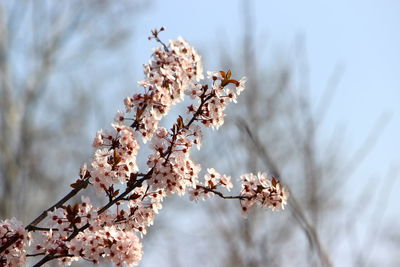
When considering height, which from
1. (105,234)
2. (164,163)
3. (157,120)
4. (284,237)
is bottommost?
(105,234)

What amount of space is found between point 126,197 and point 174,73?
480mm

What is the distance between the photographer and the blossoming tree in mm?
1789

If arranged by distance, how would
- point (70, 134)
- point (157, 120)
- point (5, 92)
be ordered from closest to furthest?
point (157, 120) → point (5, 92) → point (70, 134)

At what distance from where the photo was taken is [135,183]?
1840mm

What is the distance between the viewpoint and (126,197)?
1.93 metres

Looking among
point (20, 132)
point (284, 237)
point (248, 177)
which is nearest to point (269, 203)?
point (248, 177)

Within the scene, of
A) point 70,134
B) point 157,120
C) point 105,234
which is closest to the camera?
point 105,234

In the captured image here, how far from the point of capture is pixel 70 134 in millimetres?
12836

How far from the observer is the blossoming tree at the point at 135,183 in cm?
179

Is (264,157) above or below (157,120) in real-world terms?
below

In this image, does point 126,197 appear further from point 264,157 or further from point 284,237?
point 284,237

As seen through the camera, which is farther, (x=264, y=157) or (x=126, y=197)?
(x=126, y=197)

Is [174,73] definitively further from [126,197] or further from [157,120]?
[126,197]

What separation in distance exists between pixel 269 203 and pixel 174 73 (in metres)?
0.58
